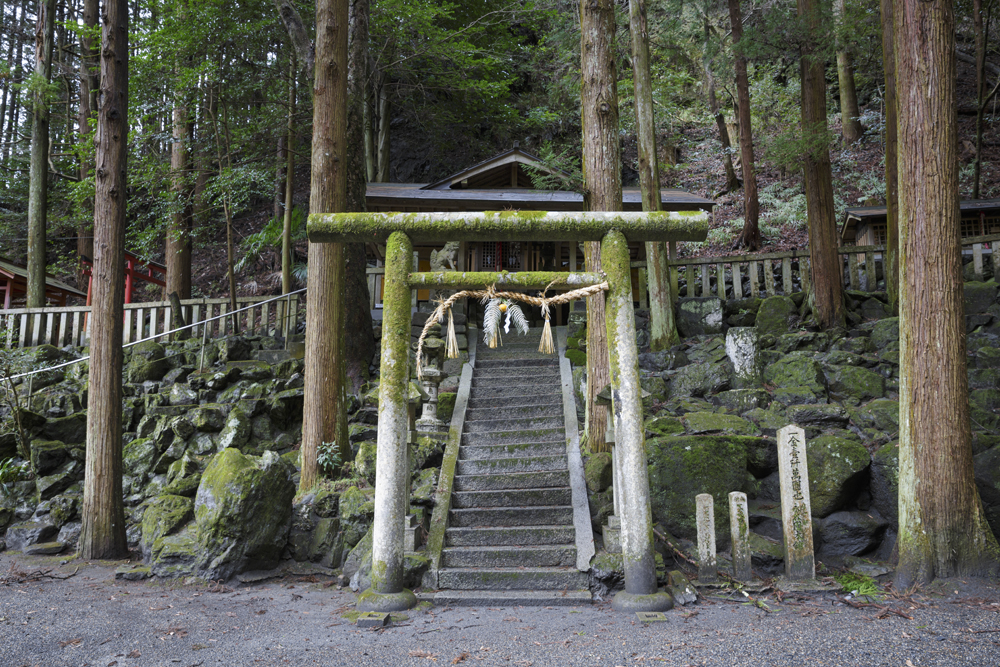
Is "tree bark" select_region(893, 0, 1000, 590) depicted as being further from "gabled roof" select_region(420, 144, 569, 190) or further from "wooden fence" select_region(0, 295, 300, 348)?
"wooden fence" select_region(0, 295, 300, 348)

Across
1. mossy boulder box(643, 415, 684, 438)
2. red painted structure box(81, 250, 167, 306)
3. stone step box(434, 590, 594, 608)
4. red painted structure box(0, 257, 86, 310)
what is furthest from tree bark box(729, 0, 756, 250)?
red painted structure box(0, 257, 86, 310)

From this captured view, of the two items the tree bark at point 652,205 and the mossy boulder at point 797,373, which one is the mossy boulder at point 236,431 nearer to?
the tree bark at point 652,205

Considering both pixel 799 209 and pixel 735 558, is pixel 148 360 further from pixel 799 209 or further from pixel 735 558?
pixel 799 209

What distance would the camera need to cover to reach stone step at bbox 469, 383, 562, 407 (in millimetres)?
8766

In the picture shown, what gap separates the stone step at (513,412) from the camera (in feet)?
26.9

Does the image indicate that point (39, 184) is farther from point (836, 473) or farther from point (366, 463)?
point (836, 473)

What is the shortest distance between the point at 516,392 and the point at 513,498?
278 cm

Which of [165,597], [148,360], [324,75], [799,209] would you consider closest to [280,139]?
[148,360]

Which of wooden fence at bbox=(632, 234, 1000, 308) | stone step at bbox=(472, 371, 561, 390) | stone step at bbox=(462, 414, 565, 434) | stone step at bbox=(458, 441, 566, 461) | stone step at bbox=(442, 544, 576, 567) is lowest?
stone step at bbox=(442, 544, 576, 567)

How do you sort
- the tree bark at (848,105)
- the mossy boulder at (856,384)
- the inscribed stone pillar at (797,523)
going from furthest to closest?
1. the tree bark at (848,105)
2. the mossy boulder at (856,384)
3. the inscribed stone pillar at (797,523)

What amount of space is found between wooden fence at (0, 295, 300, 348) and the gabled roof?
4.57 m

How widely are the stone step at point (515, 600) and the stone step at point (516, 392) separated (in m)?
3.82

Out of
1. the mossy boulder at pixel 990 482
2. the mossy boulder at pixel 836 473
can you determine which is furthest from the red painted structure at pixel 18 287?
the mossy boulder at pixel 990 482

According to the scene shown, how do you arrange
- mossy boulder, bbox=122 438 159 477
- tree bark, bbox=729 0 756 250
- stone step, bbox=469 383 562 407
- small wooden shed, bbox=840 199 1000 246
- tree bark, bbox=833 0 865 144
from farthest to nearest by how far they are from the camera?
tree bark, bbox=833 0 865 144, small wooden shed, bbox=840 199 1000 246, tree bark, bbox=729 0 756 250, stone step, bbox=469 383 562 407, mossy boulder, bbox=122 438 159 477
